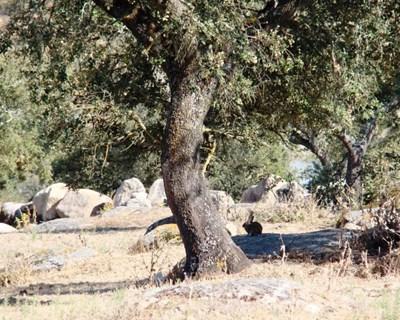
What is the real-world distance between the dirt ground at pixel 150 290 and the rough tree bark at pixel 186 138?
1.81 feet

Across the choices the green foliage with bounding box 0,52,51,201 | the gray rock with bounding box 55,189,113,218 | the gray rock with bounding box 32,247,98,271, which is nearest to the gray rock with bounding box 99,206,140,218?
the gray rock with bounding box 55,189,113,218

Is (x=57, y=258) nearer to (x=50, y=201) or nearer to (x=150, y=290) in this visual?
(x=150, y=290)

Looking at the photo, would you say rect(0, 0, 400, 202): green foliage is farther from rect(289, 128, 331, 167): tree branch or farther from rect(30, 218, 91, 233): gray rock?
rect(289, 128, 331, 167): tree branch

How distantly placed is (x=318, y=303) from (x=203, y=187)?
342 cm

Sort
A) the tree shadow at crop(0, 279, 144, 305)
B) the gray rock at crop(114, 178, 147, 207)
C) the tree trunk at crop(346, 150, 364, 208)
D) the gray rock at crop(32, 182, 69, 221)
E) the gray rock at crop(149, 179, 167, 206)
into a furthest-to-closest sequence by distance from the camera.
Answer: the gray rock at crop(32, 182, 69, 221), the gray rock at crop(114, 178, 147, 207), the gray rock at crop(149, 179, 167, 206), the tree trunk at crop(346, 150, 364, 208), the tree shadow at crop(0, 279, 144, 305)


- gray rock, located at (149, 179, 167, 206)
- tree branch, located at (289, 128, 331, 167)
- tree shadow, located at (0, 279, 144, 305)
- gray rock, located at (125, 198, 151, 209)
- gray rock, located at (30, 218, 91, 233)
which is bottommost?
tree shadow, located at (0, 279, 144, 305)

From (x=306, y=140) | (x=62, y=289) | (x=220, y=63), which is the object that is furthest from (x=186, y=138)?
(x=306, y=140)

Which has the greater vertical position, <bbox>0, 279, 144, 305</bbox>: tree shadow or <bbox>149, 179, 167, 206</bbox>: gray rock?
<bbox>149, 179, 167, 206</bbox>: gray rock

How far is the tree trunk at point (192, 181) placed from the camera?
10484 millimetres

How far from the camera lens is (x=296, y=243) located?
1380 centimetres

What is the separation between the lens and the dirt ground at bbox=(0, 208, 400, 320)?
23.9 feet

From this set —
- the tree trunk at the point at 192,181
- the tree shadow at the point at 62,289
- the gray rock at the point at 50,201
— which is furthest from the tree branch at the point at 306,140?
the tree trunk at the point at 192,181

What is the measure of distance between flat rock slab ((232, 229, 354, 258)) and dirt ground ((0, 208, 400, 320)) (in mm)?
1032

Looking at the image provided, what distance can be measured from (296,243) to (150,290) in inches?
243
